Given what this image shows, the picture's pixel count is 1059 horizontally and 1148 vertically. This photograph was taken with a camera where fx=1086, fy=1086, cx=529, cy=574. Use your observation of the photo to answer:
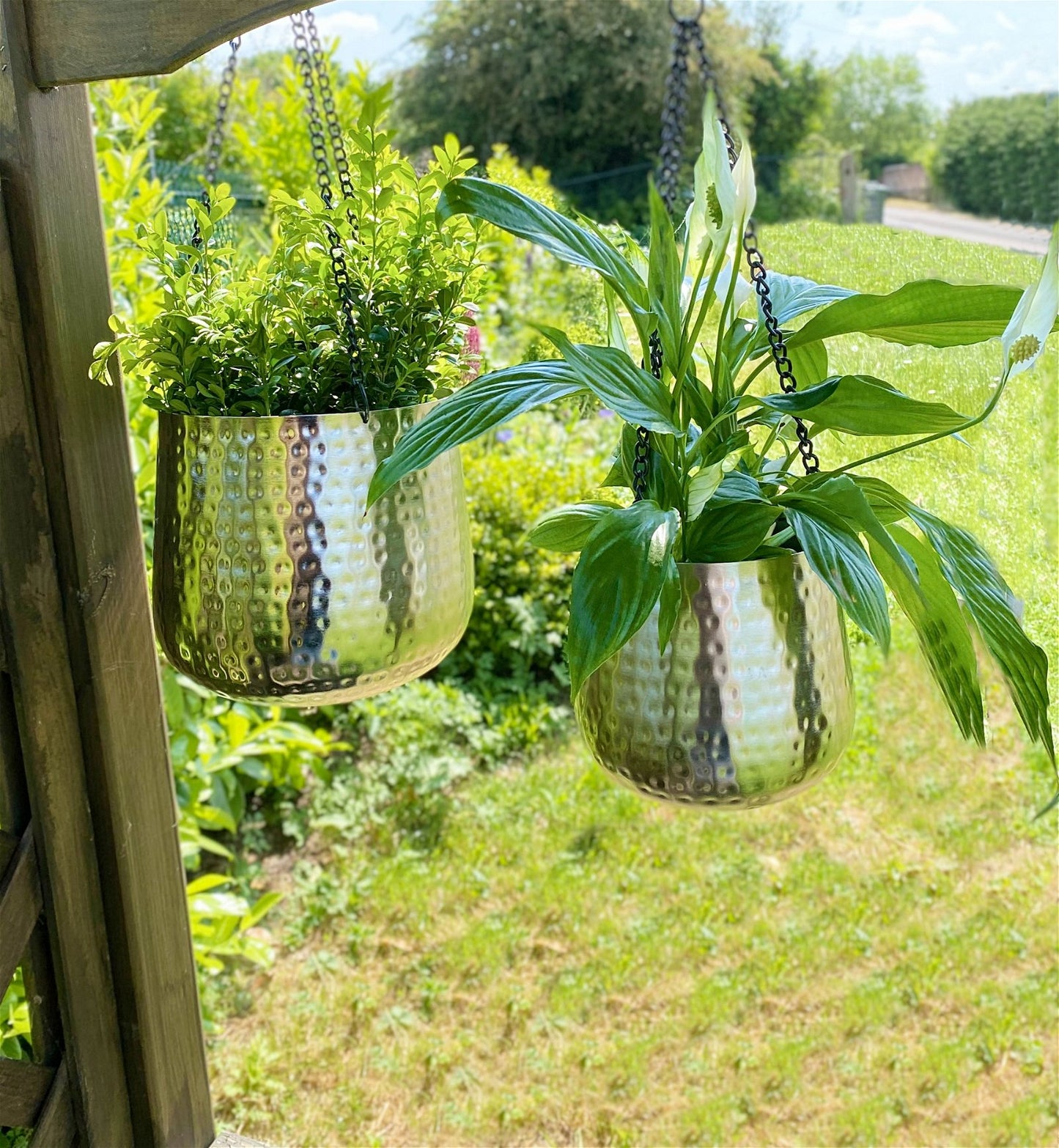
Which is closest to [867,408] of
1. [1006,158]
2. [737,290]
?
[737,290]

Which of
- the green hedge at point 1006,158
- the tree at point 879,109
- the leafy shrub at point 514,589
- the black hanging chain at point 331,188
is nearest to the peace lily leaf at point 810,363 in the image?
the black hanging chain at point 331,188

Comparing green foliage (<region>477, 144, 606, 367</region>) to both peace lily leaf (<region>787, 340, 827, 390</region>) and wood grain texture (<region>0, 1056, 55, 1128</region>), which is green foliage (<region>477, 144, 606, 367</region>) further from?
wood grain texture (<region>0, 1056, 55, 1128</region>)

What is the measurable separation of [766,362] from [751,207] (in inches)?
4.8

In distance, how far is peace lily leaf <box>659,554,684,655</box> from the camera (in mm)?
736

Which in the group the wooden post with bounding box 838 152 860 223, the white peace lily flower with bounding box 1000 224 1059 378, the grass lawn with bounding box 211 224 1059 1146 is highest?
the wooden post with bounding box 838 152 860 223

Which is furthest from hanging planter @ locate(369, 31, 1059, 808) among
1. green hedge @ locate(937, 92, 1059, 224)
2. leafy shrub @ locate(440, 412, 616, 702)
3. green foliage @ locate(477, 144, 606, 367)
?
green foliage @ locate(477, 144, 606, 367)

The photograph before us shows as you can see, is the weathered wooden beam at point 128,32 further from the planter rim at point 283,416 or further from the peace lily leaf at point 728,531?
the peace lily leaf at point 728,531

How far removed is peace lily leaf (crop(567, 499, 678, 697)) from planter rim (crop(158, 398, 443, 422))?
0.20m

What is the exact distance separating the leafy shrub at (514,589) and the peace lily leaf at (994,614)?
7.02 feet

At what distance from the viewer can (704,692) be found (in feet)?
2.56

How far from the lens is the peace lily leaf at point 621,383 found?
0.73 metres

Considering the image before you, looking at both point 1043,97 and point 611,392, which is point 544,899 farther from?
point 1043,97

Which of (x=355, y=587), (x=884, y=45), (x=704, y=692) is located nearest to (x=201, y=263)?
(x=355, y=587)

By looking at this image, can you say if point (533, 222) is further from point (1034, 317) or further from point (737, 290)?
point (1034, 317)
